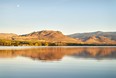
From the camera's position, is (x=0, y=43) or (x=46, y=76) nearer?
(x=46, y=76)

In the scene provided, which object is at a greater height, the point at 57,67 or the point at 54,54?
the point at 54,54

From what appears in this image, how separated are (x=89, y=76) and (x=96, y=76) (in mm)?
545

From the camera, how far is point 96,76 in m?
19.4

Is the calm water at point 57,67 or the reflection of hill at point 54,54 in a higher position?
the reflection of hill at point 54,54

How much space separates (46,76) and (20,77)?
80.7 inches

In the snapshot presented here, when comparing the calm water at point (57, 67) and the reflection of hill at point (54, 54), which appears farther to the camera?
the reflection of hill at point (54, 54)

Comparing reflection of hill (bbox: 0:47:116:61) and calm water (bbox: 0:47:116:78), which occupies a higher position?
reflection of hill (bbox: 0:47:116:61)

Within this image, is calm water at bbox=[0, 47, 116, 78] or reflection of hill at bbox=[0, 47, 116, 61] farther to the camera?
reflection of hill at bbox=[0, 47, 116, 61]

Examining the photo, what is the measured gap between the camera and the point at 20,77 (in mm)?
18609

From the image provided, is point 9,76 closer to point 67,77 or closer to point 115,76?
point 67,77

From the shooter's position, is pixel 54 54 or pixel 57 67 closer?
pixel 57 67

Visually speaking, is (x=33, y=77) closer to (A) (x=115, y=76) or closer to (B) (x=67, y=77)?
(B) (x=67, y=77)

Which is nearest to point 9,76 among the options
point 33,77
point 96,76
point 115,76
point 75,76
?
point 33,77

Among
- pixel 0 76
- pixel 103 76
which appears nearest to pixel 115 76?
pixel 103 76
